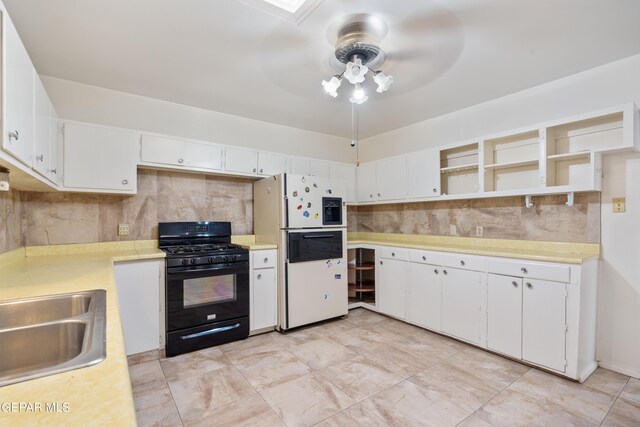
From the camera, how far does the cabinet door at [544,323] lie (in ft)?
7.72

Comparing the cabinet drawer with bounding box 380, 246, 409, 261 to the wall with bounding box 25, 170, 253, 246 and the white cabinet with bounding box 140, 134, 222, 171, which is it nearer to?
the wall with bounding box 25, 170, 253, 246

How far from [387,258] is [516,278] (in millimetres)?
1445

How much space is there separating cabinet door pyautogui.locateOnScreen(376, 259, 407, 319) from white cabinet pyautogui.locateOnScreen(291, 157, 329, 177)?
1486mm

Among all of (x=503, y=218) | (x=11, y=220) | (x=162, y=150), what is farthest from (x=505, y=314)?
(x=11, y=220)

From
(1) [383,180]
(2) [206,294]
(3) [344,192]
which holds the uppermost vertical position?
(1) [383,180]

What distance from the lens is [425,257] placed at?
332 centimetres

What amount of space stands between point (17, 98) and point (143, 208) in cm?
197

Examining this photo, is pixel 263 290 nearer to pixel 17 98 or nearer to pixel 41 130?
pixel 41 130

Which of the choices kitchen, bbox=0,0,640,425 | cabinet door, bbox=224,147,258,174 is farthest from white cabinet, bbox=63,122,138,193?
cabinet door, bbox=224,147,258,174

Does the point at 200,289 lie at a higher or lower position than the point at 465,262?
lower

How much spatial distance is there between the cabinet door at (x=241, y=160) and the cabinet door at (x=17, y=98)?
1857mm

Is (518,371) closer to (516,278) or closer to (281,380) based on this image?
(516,278)

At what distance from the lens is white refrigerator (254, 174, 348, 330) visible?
3330 mm

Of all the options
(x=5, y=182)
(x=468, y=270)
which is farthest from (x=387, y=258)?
(x=5, y=182)
